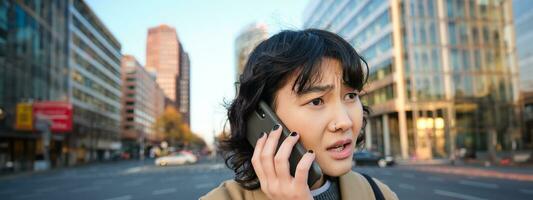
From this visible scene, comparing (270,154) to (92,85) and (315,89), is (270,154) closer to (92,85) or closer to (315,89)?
(315,89)

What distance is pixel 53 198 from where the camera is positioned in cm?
1248

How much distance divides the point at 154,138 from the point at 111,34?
52.4 meters

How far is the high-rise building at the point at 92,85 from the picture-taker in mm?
61781

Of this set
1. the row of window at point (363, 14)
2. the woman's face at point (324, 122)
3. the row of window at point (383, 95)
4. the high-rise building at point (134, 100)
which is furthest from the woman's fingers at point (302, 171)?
the high-rise building at point (134, 100)

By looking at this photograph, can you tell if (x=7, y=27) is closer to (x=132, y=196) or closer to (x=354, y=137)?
(x=132, y=196)

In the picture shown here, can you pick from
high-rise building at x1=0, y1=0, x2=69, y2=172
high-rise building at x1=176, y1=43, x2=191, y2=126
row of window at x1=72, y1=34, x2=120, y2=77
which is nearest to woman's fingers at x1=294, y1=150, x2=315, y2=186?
high-rise building at x1=176, y1=43, x2=191, y2=126

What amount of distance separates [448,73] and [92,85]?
55620 mm

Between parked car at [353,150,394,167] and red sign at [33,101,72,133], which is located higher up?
red sign at [33,101,72,133]

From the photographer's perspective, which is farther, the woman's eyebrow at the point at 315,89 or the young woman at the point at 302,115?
the woman's eyebrow at the point at 315,89

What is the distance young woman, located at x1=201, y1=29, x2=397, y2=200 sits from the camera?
1353 millimetres

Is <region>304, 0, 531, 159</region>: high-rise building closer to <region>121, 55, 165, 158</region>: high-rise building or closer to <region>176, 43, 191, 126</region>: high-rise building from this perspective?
<region>176, 43, 191, 126</region>: high-rise building

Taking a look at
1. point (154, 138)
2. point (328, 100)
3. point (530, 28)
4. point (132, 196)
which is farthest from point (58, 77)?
point (154, 138)

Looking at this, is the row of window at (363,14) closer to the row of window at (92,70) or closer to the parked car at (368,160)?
the parked car at (368,160)

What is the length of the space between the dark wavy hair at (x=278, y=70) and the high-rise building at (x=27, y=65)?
3740 centimetres
